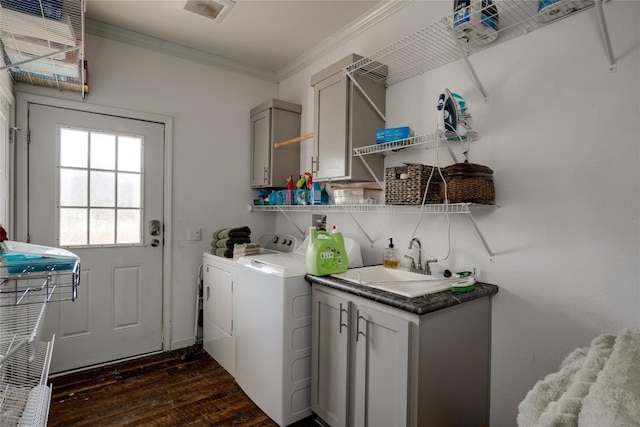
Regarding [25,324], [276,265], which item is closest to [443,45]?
[276,265]

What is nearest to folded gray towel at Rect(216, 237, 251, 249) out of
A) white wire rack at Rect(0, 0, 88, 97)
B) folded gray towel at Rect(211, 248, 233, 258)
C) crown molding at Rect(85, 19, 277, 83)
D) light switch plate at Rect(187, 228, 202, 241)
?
folded gray towel at Rect(211, 248, 233, 258)

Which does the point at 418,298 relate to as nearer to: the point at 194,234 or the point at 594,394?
the point at 594,394

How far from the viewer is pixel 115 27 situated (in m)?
2.62

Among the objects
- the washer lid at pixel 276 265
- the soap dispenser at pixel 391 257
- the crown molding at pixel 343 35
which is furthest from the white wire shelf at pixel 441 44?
the washer lid at pixel 276 265

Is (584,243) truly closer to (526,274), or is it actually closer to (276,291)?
(526,274)

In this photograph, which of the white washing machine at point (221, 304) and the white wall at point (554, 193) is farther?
the white washing machine at point (221, 304)

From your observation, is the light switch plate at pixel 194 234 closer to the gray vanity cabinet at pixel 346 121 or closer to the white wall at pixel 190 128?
the white wall at pixel 190 128

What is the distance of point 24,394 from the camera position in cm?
128

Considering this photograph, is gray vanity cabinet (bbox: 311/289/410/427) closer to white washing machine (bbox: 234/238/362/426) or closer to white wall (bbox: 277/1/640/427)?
white washing machine (bbox: 234/238/362/426)

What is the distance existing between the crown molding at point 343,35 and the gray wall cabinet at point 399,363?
186cm

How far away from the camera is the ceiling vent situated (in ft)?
7.45

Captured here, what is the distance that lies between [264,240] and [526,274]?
2281 mm

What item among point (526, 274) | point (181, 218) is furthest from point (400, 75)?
point (181, 218)

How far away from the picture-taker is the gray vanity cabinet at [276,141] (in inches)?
120
